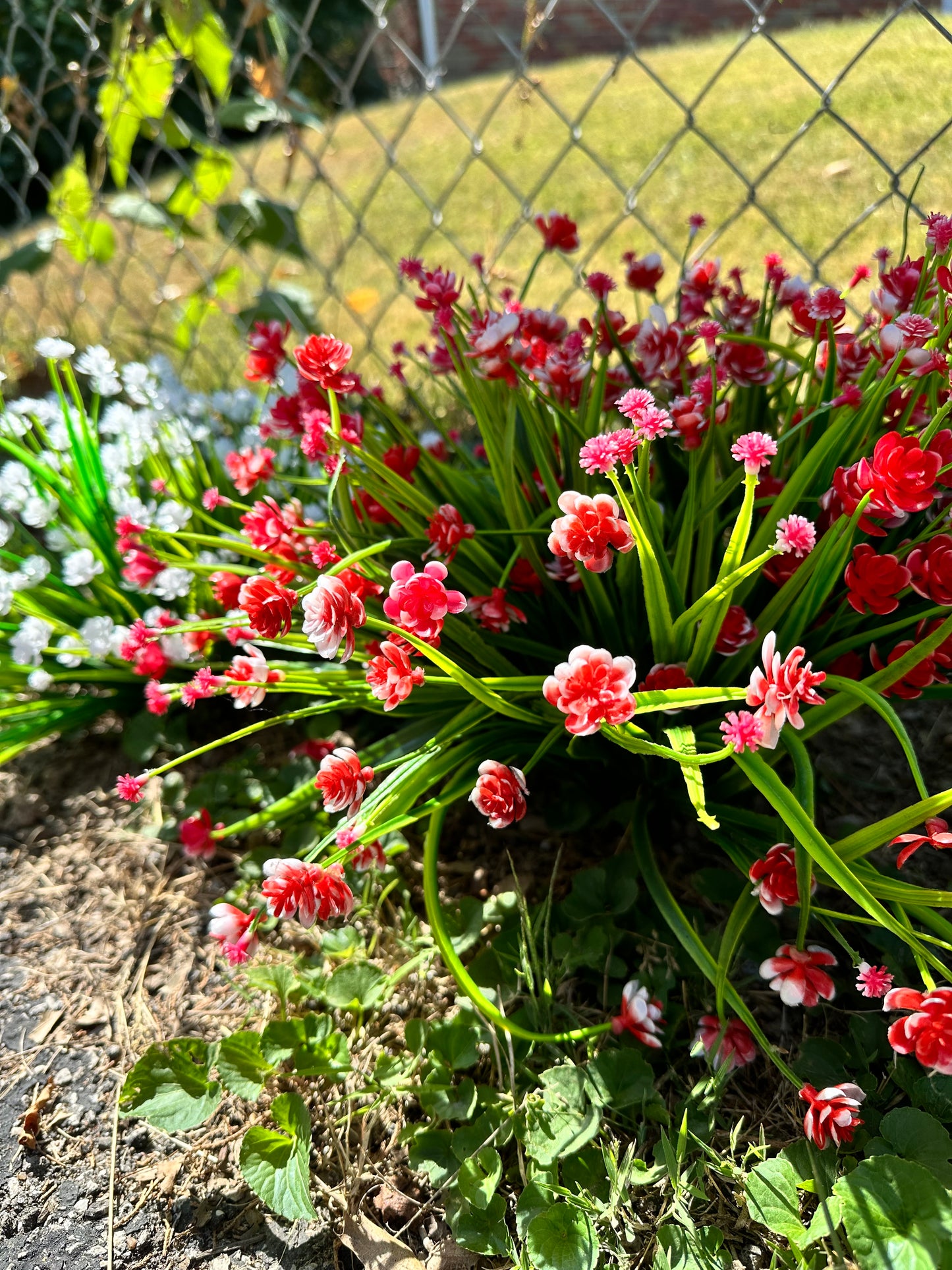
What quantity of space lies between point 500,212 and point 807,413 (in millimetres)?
3128

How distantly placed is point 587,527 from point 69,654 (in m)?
1.06

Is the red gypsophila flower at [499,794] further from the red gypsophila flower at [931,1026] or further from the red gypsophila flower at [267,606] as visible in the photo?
the red gypsophila flower at [931,1026]

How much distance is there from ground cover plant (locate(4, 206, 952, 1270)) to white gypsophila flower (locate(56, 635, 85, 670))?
85 millimetres

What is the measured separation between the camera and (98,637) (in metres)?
1.42

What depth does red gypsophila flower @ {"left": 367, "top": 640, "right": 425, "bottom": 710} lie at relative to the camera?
2.72ft

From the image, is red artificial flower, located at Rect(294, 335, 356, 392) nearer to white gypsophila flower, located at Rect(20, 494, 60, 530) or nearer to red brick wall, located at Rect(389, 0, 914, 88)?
white gypsophila flower, located at Rect(20, 494, 60, 530)

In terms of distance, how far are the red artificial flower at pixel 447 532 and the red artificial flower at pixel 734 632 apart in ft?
1.02

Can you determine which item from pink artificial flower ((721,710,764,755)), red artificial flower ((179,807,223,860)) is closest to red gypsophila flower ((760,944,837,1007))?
pink artificial flower ((721,710,764,755))

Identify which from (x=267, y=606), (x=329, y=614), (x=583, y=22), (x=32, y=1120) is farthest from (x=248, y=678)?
(x=583, y=22)

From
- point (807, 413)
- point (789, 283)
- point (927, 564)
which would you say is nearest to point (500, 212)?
point (789, 283)

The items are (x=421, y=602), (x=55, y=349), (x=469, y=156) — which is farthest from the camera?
(x=469, y=156)

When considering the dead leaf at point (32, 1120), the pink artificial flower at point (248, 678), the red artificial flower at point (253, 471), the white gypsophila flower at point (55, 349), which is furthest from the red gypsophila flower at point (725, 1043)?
the white gypsophila flower at point (55, 349)

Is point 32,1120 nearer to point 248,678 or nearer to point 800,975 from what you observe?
point 248,678

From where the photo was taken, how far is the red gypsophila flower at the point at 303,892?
83 centimetres
